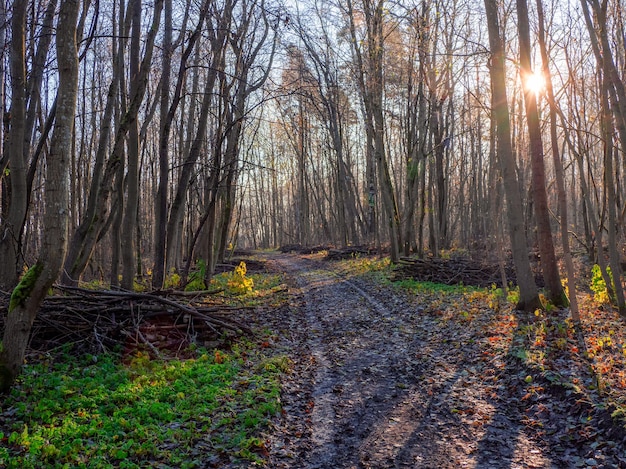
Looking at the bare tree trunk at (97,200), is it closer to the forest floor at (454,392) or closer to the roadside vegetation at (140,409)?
the roadside vegetation at (140,409)

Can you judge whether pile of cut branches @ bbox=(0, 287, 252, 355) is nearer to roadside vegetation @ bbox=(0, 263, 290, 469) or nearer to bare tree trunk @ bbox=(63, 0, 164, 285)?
roadside vegetation @ bbox=(0, 263, 290, 469)

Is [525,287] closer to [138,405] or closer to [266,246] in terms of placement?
[138,405]

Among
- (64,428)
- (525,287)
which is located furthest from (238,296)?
(64,428)

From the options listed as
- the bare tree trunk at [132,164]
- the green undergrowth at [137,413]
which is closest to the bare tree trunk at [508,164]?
the green undergrowth at [137,413]

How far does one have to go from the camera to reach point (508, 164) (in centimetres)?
915

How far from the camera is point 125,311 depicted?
7770mm

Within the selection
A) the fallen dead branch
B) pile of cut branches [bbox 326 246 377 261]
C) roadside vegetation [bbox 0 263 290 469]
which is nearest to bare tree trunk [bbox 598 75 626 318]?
the fallen dead branch

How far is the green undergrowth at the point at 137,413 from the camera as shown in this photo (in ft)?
13.1

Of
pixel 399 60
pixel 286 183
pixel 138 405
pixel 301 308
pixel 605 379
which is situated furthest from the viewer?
pixel 286 183

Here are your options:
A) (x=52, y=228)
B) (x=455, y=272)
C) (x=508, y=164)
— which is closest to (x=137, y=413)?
(x=52, y=228)

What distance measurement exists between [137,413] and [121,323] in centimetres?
284

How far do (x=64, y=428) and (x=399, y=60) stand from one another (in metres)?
18.1

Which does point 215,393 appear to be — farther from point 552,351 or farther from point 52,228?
point 552,351

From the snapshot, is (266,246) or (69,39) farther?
(266,246)
